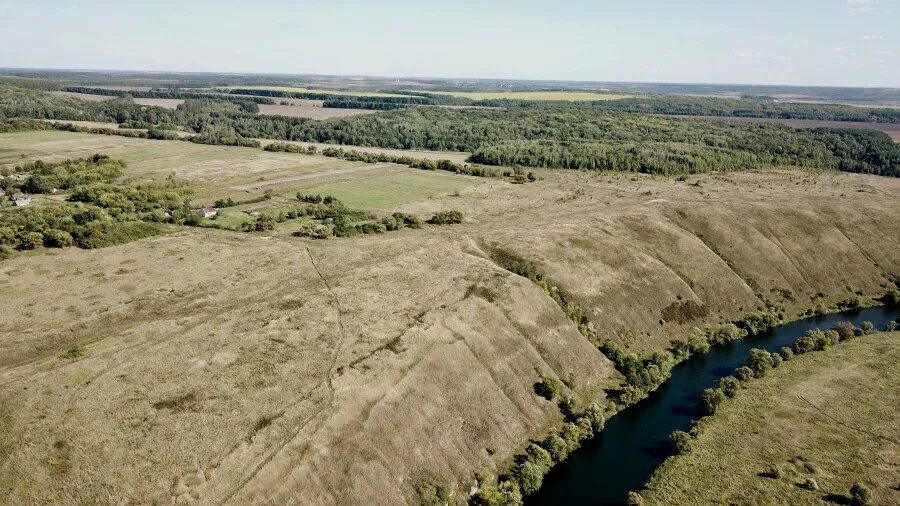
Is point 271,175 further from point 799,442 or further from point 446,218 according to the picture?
point 799,442

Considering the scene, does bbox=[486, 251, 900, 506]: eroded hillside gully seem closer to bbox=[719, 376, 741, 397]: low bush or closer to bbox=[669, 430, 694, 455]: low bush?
bbox=[669, 430, 694, 455]: low bush

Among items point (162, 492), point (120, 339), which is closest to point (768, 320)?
point (162, 492)

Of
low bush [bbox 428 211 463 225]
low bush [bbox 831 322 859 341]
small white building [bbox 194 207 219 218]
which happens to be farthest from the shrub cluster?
small white building [bbox 194 207 219 218]

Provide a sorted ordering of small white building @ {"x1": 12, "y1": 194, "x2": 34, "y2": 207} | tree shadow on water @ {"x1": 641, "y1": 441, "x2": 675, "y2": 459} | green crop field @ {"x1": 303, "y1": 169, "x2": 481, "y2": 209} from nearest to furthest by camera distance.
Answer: tree shadow on water @ {"x1": 641, "y1": 441, "x2": 675, "y2": 459}, small white building @ {"x1": 12, "y1": 194, "x2": 34, "y2": 207}, green crop field @ {"x1": 303, "y1": 169, "x2": 481, "y2": 209}

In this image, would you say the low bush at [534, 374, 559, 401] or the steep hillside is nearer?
the steep hillside

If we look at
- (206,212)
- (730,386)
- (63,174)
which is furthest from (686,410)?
(63,174)

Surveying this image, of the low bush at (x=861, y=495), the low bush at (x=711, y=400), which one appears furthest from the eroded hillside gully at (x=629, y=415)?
the low bush at (x=861, y=495)
